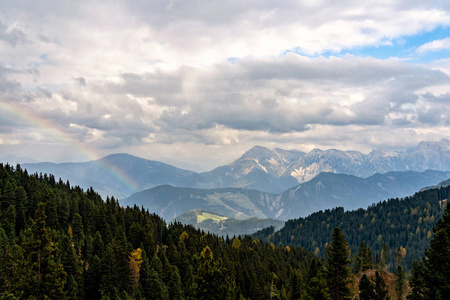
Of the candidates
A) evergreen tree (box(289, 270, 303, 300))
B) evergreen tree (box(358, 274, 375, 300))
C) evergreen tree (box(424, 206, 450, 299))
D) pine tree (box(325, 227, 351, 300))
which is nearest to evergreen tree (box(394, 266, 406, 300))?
evergreen tree (box(289, 270, 303, 300))

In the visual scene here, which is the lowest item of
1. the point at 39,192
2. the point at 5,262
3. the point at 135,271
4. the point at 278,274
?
the point at 278,274

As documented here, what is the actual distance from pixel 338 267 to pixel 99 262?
72.1 meters

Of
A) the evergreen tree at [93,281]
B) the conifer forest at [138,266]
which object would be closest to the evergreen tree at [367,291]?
the conifer forest at [138,266]

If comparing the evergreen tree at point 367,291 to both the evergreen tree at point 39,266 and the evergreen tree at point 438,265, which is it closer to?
the evergreen tree at point 438,265

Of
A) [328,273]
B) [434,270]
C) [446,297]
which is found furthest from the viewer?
[328,273]

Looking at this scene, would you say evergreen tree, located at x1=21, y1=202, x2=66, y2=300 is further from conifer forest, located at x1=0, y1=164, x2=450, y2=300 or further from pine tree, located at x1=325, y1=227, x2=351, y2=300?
pine tree, located at x1=325, y1=227, x2=351, y2=300

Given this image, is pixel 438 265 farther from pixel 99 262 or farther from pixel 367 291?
pixel 99 262

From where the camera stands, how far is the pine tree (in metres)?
52.3

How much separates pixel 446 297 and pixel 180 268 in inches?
4326

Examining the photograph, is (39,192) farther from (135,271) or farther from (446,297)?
(446,297)

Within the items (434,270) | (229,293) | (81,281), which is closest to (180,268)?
(81,281)

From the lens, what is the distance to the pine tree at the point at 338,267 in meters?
52.3

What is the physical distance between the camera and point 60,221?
482ft

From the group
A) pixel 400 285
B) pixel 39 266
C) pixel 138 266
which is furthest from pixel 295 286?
pixel 39 266
